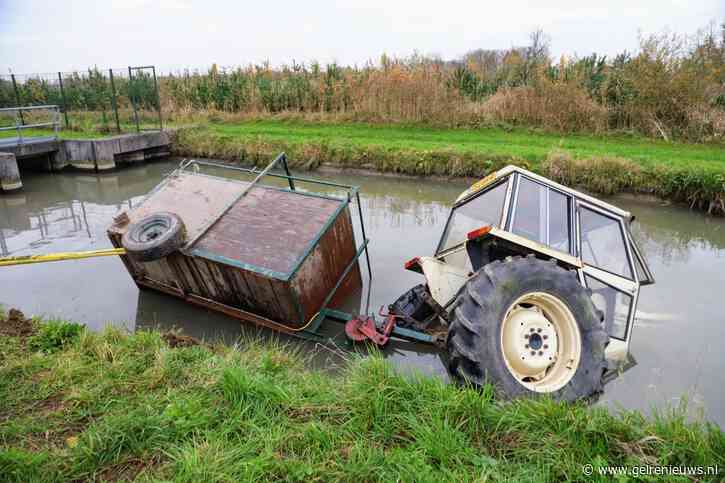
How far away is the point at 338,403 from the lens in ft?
10.8

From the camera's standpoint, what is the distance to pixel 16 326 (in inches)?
188

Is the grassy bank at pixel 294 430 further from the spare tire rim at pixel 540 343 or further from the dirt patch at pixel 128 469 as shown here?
the spare tire rim at pixel 540 343

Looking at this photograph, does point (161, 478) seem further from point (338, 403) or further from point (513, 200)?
point (513, 200)

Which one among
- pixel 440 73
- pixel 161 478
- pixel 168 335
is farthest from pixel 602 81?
pixel 161 478

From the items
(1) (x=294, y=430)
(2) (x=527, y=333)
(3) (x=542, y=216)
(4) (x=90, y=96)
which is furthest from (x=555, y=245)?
(4) (x=90, y=96)

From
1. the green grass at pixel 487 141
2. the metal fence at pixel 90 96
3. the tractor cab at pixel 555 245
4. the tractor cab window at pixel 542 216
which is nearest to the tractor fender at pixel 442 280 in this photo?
the tractor cab at pixel 555 245

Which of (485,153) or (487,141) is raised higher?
(487,141)

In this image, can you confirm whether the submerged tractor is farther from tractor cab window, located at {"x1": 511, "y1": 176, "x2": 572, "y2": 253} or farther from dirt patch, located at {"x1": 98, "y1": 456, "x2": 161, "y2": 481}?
dirt patch, located at {"x1": 98, "y1": 456, "x2": 161, "y2": 481}

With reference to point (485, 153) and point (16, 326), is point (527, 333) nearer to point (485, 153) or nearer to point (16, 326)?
point (16, 326)

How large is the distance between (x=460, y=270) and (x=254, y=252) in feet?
7.28

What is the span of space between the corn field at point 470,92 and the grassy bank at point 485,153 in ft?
2.79

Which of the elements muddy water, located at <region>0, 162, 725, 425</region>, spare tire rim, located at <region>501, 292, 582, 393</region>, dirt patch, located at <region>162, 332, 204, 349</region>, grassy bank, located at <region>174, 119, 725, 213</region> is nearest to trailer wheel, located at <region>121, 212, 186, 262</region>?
dirt patch, located at <region>162, 332, 204, 349</region>

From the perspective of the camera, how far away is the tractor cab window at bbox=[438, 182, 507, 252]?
4.95m

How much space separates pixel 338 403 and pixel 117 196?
1084 cm
